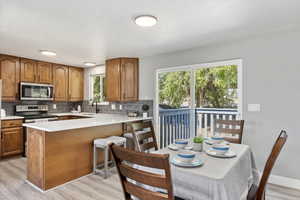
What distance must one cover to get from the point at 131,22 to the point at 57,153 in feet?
6.97

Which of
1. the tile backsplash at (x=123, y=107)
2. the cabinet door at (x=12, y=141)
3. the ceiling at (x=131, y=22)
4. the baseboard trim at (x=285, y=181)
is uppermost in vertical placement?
the ceiling at (x=131, y=22)

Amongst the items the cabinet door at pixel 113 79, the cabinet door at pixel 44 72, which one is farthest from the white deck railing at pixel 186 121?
the cabinet door at pixel 44 72

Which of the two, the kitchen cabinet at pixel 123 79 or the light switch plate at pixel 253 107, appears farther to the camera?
the kitchen cabinet at pixel 123 79

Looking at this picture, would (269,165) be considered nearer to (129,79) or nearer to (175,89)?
(175,89)

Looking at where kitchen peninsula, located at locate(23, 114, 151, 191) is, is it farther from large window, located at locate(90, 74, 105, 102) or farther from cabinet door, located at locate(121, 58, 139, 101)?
large window, located at locate(90, 74, 105, 102)

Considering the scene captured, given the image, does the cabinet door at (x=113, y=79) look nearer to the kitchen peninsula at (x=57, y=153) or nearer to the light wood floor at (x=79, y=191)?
the kitchen peninsula at (x=57, y=153)

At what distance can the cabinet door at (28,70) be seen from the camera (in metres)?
4.26

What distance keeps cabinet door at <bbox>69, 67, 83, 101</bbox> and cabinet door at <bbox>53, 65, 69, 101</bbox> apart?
0.13m

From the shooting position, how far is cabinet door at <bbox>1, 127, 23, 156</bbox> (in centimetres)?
367

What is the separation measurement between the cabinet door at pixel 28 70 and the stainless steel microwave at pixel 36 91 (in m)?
0.15

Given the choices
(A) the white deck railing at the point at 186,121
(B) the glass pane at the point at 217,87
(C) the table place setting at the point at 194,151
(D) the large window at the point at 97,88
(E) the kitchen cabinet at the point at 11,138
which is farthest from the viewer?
(D) the large window at the point at 97,88

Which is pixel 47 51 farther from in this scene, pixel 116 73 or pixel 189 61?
pixel 189 61

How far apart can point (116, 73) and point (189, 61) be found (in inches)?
70.4

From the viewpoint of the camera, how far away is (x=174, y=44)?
3256 mm
